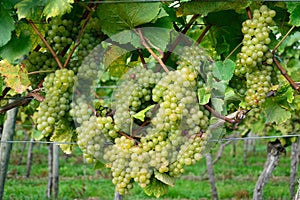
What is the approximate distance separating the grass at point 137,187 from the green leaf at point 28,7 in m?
6.89

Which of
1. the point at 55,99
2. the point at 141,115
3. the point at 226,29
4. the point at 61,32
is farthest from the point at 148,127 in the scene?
the point at 226,29

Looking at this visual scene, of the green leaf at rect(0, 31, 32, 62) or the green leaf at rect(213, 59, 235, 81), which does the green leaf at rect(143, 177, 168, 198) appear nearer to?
the green leaf at rect(213, 59, 235, 81)

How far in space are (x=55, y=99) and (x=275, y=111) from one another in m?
0.84

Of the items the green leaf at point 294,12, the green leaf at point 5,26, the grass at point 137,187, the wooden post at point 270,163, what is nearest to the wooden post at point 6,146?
the green leaf at point 5,26

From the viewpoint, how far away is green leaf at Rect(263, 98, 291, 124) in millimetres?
1804

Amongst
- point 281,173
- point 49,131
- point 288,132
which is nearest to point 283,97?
point 49,131

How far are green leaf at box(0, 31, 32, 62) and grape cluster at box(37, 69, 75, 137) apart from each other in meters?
0.12

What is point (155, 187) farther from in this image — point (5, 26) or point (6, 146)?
point (6, 146)

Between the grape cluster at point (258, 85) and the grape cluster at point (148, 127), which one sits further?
the grape cluster at point (258, 85)

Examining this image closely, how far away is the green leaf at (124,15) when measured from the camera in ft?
5.03

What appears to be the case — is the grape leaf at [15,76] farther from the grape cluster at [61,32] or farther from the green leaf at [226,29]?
the green leaf at [226,29]

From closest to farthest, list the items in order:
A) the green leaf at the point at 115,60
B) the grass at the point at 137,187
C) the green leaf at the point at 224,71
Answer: the green leaf at the point at 224,71, the green leaf at the point at 115,60, the grass at the point at 137,187

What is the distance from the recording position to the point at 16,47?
1608 mm

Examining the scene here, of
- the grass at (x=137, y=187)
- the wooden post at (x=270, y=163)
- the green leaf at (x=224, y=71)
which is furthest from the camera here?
the grass at (x=137, y=187)
